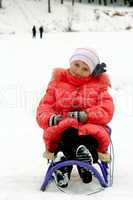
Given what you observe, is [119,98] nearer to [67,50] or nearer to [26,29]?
[67,50]

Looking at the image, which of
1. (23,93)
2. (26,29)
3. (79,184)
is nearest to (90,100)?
(79,184)

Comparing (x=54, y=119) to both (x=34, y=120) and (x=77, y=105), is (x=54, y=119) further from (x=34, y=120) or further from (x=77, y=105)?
(x=34, y=120)

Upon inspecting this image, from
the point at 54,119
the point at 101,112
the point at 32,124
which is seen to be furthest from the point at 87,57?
the point at 32,124

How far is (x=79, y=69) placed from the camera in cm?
558

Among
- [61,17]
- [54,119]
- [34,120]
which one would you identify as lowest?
[61,17]

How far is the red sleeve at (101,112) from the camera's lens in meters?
5.38

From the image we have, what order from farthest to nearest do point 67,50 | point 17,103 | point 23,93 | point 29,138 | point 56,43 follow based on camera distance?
1. point 56,43
2. point 67,50
3. point 23,93
4. point 17,103
5. point 29,138

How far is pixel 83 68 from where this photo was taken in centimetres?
559

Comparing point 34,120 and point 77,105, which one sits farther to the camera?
point 34,120

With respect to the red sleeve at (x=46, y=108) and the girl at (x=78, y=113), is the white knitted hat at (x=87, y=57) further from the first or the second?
the red sleeve at (x=46, y=108)

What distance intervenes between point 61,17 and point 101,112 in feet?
178

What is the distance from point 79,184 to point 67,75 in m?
1.02

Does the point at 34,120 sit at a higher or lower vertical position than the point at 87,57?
lower

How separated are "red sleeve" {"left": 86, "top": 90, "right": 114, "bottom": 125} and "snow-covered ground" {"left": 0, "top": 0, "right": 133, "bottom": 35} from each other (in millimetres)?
46527
